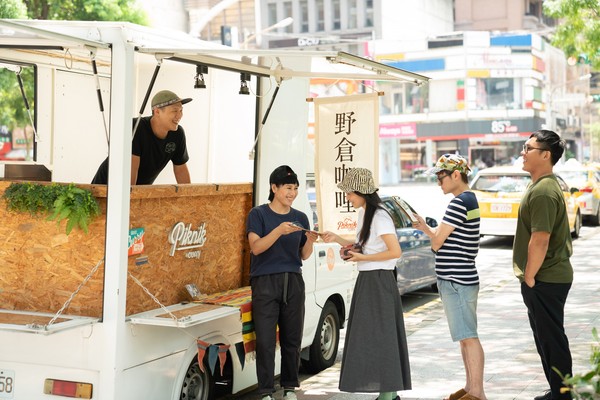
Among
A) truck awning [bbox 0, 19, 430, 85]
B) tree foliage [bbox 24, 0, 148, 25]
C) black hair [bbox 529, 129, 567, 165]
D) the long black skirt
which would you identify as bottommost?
the long black skirt

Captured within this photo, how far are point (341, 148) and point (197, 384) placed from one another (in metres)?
2.43

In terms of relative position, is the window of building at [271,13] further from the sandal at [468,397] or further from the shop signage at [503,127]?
the sandal at [468,397]

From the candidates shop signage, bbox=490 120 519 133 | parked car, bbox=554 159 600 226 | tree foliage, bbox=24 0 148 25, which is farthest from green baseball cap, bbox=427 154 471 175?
shop signage, bbox=490 120 519 133

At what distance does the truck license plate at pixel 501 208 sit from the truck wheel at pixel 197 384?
12493 millimetres

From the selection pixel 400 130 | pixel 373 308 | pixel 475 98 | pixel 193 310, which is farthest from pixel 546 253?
pixel 400 130

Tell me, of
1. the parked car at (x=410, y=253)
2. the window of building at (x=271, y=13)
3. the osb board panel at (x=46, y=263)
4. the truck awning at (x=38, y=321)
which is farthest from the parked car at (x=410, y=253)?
the window of building at (x=271, y=13)

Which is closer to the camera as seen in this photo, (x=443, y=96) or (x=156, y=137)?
(x=156, y=137)

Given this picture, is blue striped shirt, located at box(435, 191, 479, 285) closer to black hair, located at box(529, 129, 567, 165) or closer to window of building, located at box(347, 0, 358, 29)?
black hair, located at box(529, 129, 567, 165)

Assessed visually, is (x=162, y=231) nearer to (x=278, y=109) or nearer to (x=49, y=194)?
(x=49, y=194)

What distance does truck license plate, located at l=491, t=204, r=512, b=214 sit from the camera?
1800 cm

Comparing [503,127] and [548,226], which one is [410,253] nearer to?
[548,226]

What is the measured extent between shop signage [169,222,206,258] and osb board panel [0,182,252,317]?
0.03 meters

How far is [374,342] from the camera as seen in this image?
20.7 ft

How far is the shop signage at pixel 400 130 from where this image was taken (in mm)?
62806
